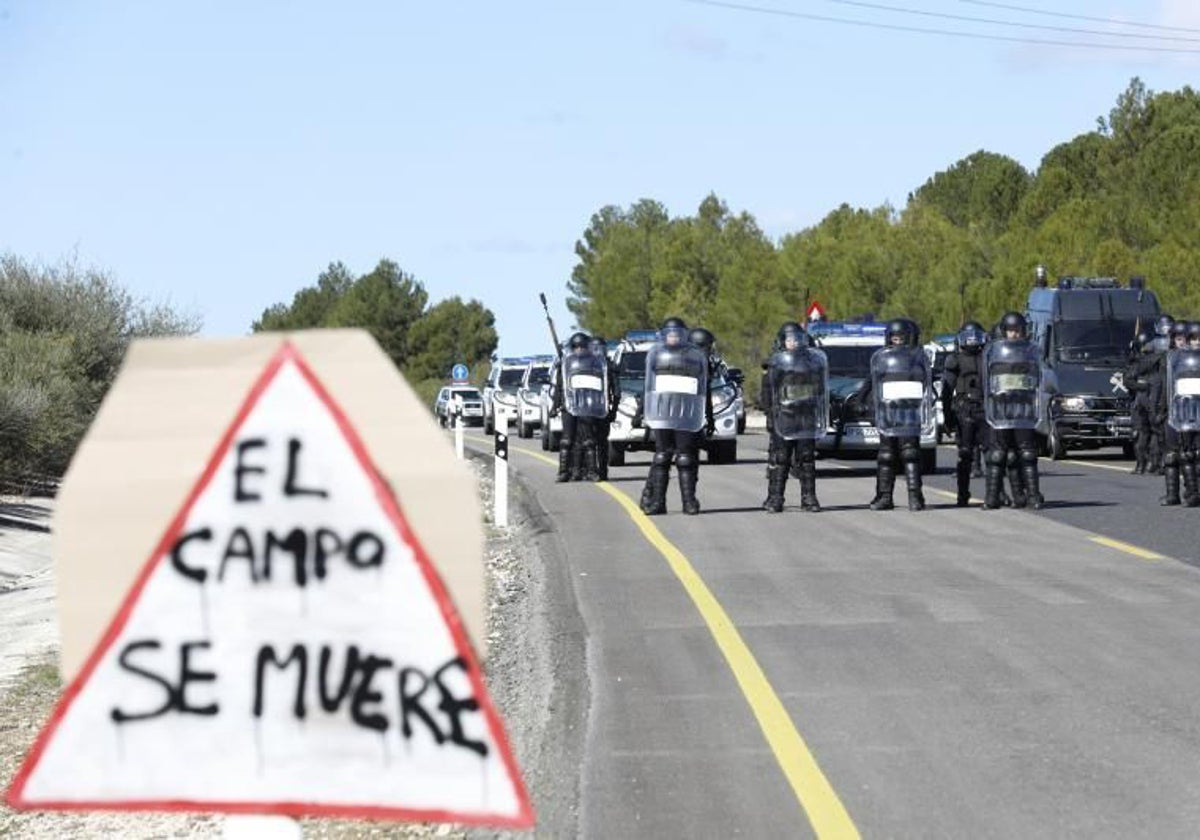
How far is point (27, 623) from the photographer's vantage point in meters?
18.4

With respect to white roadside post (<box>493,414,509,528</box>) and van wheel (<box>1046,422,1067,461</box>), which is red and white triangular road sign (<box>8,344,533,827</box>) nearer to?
white roadside post (<box>493,414,509,528</box>)

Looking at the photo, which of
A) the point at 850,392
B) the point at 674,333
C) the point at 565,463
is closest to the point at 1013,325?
the point at 674,333

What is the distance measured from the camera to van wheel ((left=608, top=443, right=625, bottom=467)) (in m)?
33.6

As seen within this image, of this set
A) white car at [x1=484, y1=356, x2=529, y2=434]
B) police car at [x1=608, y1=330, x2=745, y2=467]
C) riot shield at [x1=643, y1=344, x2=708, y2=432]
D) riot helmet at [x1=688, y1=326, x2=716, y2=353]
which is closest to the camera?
riot shield at [x1=643, y1=344, x2=708, y2=432]

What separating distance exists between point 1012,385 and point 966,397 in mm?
1340

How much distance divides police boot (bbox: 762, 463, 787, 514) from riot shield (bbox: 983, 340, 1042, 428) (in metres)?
2.11

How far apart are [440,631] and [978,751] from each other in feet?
17.5

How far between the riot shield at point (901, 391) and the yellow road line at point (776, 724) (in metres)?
6.65

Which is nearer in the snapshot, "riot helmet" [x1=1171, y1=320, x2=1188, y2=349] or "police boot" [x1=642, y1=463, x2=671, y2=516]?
"police boot" [x1=642, y1=463, x2=671, y2=516]

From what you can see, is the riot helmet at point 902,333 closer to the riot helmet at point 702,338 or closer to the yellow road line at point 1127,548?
the riot helmet at point 702,338

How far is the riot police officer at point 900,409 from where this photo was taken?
23.3 meters

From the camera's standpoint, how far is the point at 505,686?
11891mm

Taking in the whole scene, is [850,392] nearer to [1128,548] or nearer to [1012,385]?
[1012,385]

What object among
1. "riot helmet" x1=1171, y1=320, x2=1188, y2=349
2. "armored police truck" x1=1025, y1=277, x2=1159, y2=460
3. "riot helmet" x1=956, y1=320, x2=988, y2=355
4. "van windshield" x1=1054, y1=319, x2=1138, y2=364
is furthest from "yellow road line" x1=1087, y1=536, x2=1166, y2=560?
"van windshield" x1=1054, y1=319, x2=1138, y2=364
